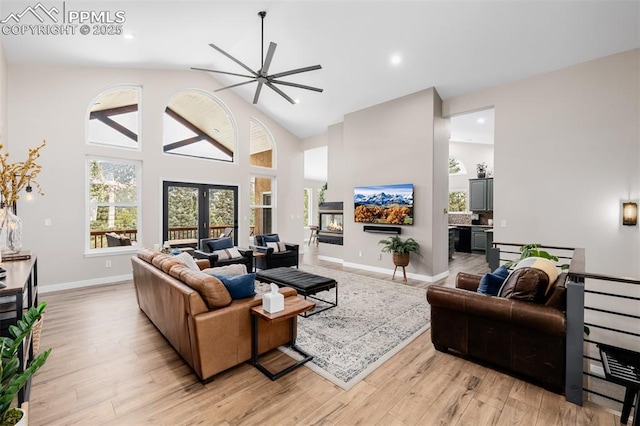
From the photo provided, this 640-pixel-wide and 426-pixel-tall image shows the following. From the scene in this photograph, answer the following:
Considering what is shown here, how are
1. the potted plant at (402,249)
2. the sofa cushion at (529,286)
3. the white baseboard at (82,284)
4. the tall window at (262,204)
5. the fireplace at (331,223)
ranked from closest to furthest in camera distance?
the sofa cushion at (529,286) → the white baseboard at (82,284) → the potted plant at (402,249) → the fireplace at (331,223) → the tall window at (262,204)

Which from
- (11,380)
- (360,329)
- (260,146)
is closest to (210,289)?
(11,380)

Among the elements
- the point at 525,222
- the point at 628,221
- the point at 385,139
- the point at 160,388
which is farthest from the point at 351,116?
the point at 160,388

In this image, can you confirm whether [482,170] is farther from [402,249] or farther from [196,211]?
[196,211]

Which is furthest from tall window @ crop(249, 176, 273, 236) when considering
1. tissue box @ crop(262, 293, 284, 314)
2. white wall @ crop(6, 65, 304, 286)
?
tissue box @ crop(262, 293, 284, 314)

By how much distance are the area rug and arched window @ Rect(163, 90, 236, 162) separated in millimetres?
4439

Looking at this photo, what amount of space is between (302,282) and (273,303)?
1.34 metres

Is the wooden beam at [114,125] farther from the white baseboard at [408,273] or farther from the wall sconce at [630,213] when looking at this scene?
the wall sconce at [630,213]

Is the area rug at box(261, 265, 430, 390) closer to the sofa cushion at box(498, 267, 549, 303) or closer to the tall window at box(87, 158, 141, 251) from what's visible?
the sofa cushion at box(498, 267, 549, 303)

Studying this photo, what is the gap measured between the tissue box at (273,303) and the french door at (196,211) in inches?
177

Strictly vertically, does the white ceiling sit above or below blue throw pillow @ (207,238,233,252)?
above

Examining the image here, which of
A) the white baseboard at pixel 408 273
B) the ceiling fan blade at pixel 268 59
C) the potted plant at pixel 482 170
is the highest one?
the ceiling fan blade at pixel 268 59

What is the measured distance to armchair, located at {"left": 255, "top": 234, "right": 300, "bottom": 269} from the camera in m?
5.79

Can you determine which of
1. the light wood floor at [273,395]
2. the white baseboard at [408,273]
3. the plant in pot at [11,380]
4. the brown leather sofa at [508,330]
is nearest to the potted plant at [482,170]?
the white baseboard at [408,273]

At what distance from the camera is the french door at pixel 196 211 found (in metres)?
6.15
